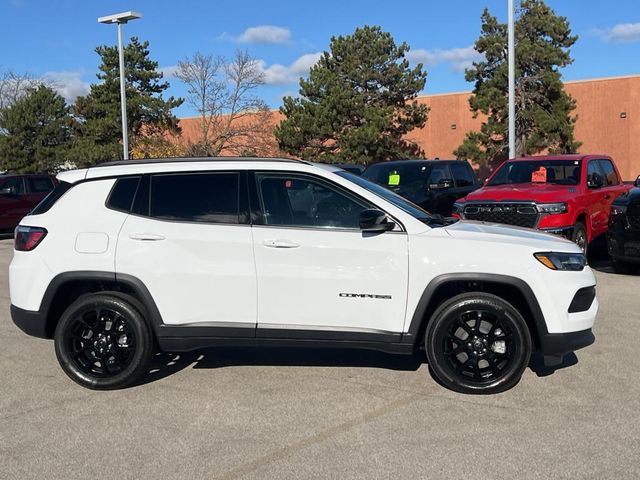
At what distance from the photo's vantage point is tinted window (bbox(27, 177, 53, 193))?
1878 cm

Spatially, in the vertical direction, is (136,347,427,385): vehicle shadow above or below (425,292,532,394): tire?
below

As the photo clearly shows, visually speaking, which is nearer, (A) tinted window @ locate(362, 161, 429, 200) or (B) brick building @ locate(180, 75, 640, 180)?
(A) tinted window @ locate(362, 161, 429, 200)

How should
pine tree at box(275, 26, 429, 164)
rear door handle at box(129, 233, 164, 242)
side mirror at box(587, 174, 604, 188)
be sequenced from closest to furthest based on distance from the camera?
rear door handle at box(129, 233, 164, 242)
side mirror at box(587, 174, 604, 188)
pine tree at box(275, 26, 429, 164)

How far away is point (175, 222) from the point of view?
521 cm

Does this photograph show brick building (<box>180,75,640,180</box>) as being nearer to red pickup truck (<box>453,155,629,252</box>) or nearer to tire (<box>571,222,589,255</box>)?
red pickup truck (<box>453,155,629,252</box>)

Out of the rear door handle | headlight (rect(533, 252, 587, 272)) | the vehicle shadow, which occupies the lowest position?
the vehicle shadow

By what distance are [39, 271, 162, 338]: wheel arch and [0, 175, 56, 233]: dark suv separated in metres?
14.1

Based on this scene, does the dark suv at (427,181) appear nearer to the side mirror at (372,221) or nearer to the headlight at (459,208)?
the headlight at (459,208)

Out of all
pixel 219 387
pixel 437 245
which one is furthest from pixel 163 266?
pixel 437 245

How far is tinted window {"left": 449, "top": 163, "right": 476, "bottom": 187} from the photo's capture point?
1425cm

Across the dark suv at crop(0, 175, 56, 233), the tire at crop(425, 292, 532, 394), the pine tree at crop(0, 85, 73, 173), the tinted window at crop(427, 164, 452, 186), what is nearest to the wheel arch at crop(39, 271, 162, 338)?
the tire at crop(425, 292, 532, 394)

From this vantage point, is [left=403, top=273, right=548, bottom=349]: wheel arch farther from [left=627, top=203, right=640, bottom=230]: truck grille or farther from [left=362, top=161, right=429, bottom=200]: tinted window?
[left=362, top=161, right=429, bottom=200]: tinted window

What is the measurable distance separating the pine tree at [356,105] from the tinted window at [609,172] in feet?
70.8

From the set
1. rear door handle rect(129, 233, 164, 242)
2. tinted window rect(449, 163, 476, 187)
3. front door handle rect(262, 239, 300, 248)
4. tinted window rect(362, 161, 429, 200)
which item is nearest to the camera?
front door handle rect(262, 239, 300, 248)
